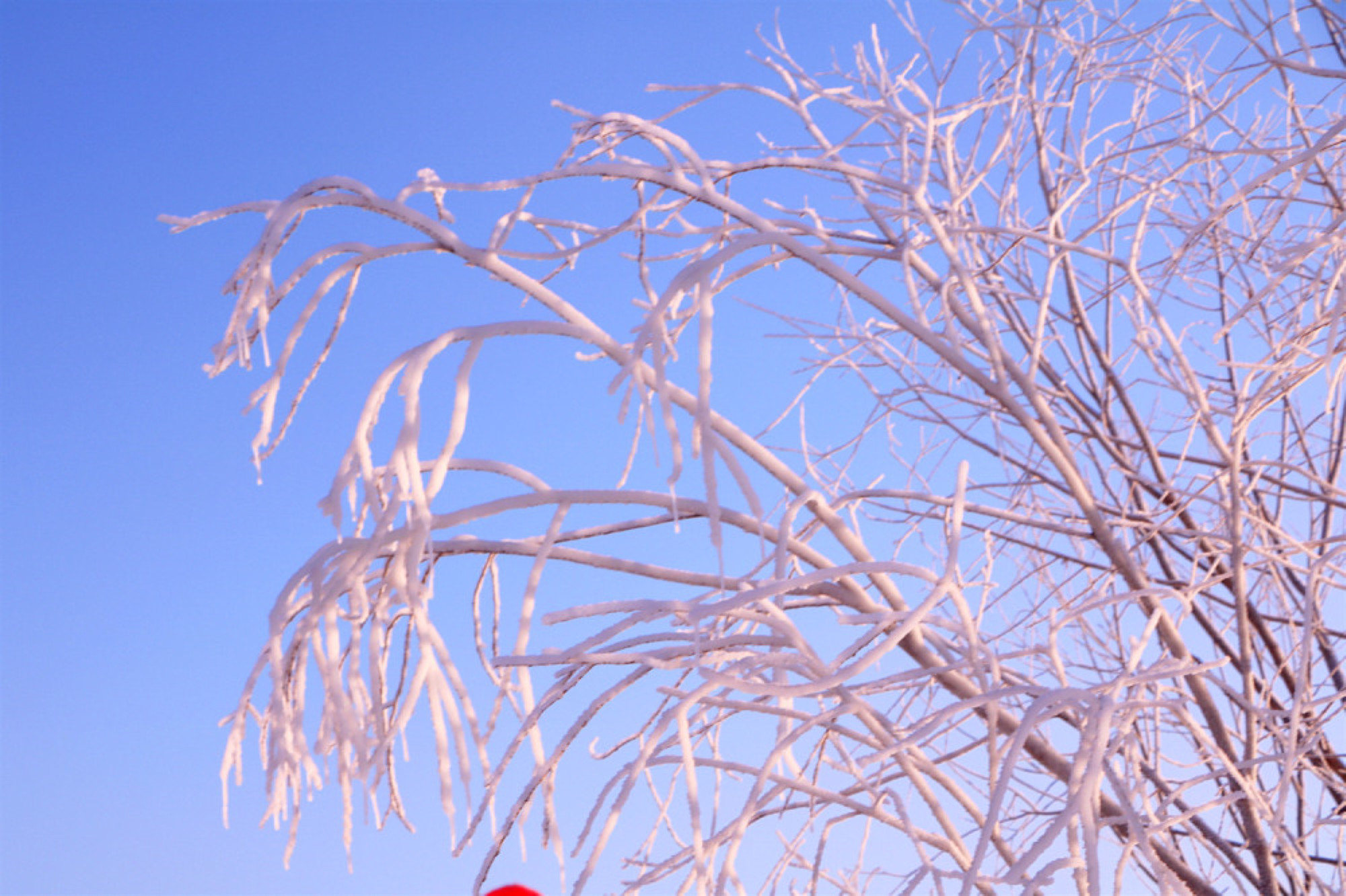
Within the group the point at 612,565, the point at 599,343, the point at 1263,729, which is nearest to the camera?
the point at 599,343

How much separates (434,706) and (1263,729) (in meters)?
1.93

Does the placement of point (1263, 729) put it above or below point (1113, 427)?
below

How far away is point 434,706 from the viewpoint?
6.05 feet

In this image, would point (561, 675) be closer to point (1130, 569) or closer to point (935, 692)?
point (1130, 569)

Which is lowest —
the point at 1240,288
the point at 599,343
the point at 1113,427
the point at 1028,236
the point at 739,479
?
the point at 739,479

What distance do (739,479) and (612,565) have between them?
1.85 ft

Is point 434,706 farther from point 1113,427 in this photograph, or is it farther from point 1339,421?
point 1339,421

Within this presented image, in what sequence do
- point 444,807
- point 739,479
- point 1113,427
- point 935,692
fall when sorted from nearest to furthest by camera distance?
1. point 739,479
2. point 444,807
3. point 935,692
4. point 1113,427

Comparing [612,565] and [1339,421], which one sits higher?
[1339,421]

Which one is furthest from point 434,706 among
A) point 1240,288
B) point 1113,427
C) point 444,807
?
point 1240,288

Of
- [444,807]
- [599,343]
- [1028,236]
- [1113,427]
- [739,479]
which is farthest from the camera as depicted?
[1113,427]

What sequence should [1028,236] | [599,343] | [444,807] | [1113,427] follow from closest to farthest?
[444,807], [599,343], [1028,236], [1113,427]

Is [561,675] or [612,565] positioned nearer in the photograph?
[561,675]

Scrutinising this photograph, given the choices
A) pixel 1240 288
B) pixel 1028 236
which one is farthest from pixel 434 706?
pixel 1240 288
